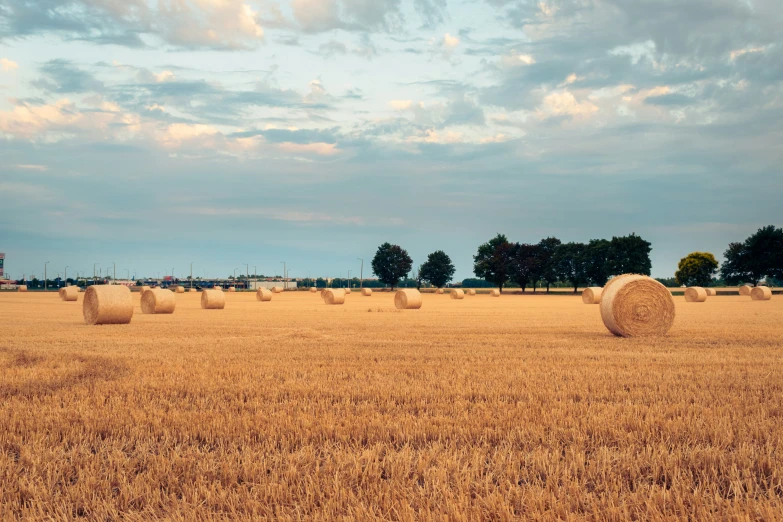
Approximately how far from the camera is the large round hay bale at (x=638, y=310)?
741 inches

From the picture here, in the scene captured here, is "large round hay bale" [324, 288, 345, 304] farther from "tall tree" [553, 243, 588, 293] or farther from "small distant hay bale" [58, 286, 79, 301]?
"tall tree" [553, 243, 588, 293]

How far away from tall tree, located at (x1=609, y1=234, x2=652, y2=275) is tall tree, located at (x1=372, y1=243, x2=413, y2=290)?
44.7 m

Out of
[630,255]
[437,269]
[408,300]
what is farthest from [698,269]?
[408,300]

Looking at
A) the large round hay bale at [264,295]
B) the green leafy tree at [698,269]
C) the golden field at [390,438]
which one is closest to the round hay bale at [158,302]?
the golden field at [390,438]

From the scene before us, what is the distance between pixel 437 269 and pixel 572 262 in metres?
32.4

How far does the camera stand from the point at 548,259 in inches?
4040

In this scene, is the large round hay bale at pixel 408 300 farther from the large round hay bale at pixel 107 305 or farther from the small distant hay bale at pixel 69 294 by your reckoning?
the small distant hay bale at pixel 69 294

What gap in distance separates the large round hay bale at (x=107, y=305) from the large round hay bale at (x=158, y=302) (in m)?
6.90

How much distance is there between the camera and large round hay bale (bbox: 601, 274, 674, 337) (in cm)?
1883

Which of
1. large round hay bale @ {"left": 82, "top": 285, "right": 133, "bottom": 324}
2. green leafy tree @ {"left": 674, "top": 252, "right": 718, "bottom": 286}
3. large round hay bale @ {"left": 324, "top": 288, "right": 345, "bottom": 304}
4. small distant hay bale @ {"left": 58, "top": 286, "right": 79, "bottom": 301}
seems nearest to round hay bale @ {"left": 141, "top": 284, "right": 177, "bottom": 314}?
large round hay bale @ {"left": 82, "top": 285, "right": 133, "bottom": 324}

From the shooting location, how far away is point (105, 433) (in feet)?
22.1

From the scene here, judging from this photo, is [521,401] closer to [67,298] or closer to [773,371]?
[773,371]

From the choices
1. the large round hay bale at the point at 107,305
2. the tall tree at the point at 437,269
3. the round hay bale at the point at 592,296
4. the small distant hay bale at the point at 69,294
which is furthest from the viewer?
the tall tree at the point at 437,269

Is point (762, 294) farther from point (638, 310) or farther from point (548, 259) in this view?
point (548, 259)
